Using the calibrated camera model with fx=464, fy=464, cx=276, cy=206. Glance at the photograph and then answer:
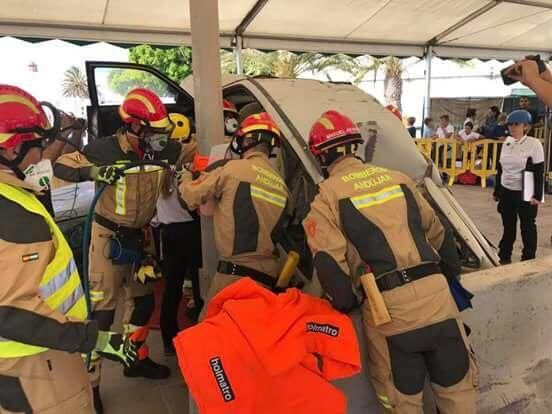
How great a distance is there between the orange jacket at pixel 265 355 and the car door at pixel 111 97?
295cm

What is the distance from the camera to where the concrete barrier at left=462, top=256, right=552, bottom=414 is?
2.93 metres

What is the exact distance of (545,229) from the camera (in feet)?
23.9

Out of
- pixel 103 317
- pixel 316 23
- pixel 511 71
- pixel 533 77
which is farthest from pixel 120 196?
pixel 316 23

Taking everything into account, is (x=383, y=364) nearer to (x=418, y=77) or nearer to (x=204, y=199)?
(x=204, y=199)

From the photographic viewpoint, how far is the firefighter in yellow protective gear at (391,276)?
2.28 m

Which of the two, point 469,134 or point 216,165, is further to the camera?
point 469,134

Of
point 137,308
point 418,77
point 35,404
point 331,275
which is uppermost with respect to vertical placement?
point 418,77

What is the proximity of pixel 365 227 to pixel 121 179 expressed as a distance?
1584 mm

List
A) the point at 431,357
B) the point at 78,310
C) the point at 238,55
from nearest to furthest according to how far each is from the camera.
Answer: the point at 78,310 → the point at 431,357 → the point at 238,55

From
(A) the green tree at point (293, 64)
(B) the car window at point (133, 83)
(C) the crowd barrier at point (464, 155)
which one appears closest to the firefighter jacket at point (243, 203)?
(B) the car window at point (133, 83)

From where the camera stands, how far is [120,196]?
3.00 meters

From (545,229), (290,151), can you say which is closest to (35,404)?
(290,151)

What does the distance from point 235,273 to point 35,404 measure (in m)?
1.37

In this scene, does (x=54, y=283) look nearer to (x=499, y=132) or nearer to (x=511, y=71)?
(x=511, y=71)
